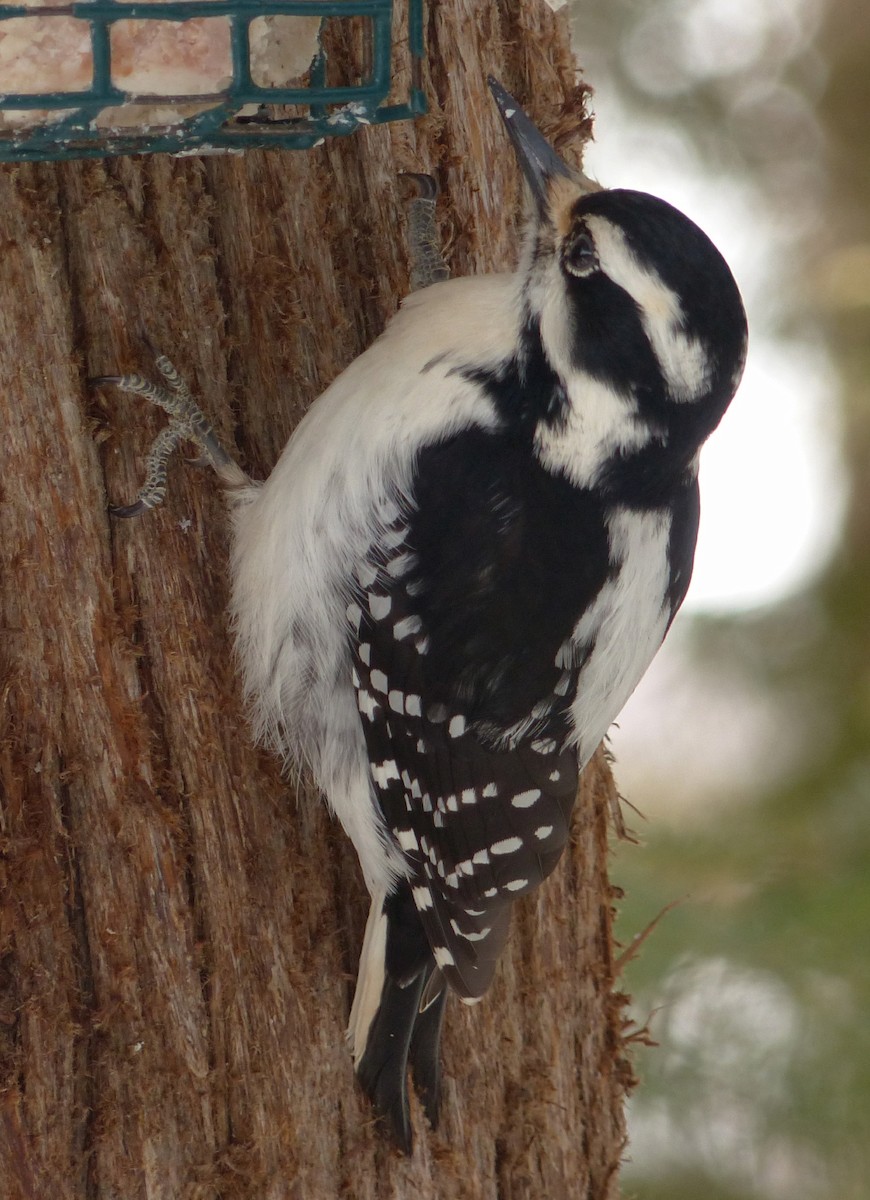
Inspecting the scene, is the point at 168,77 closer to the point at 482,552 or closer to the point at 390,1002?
the point at 482,552

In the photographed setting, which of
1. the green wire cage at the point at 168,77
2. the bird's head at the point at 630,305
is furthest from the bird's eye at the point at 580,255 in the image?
the green wire cage at the point at 168,77

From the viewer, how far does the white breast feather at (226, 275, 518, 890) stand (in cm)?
214

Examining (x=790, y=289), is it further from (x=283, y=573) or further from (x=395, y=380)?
(x=283, y=573)

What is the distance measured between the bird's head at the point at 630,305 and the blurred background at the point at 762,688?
0.82 metres

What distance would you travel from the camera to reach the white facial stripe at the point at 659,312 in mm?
2010

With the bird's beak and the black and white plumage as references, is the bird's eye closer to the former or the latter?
the black and white plumage

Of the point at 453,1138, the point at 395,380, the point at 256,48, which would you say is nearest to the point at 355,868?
the point at 453,1138

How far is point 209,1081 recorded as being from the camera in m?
2.25

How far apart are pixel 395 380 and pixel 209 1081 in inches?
49.1

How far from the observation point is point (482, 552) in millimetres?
2172

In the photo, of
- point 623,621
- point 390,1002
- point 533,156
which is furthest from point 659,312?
point 390,1002

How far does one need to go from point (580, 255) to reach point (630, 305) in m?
0.14

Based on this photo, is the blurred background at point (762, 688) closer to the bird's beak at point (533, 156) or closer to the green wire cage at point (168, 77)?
the bird's beak at point (533, 156)

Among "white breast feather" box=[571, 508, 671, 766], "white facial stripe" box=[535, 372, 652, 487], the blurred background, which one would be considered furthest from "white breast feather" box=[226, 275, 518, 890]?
the blurred background
